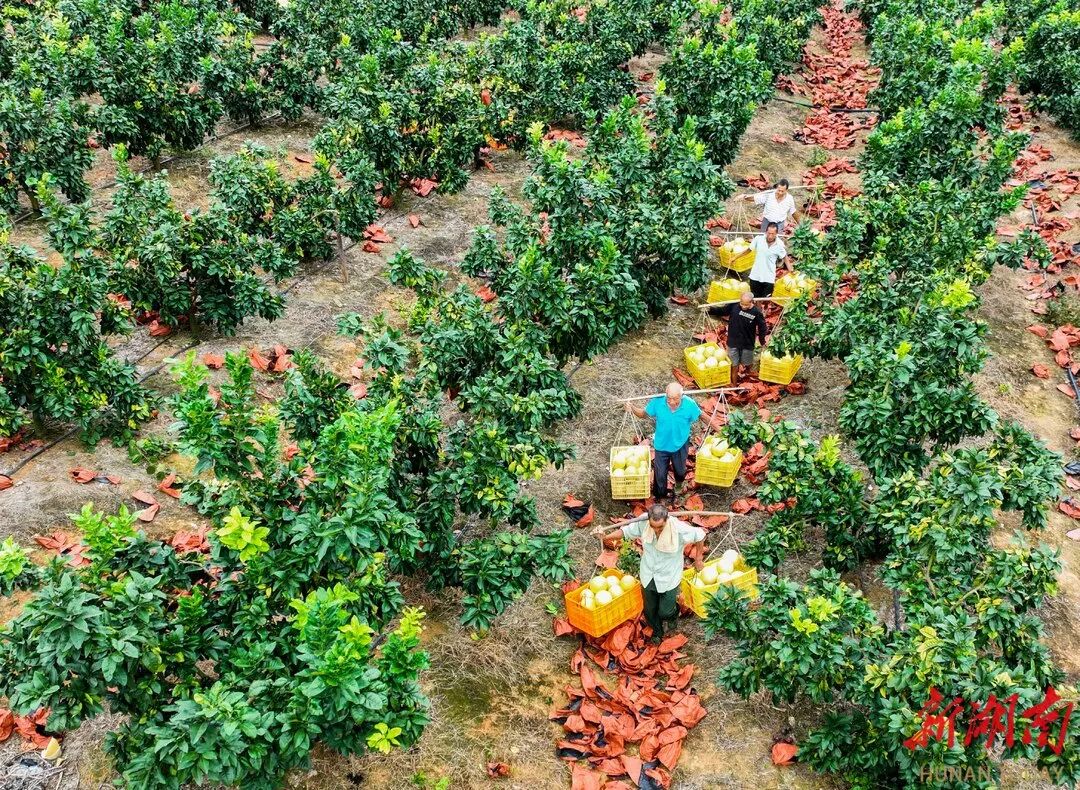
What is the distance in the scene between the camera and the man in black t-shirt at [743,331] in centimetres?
909

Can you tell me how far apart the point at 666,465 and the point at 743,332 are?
2.19 meters

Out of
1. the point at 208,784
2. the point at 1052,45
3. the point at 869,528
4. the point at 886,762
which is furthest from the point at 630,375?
the point at 1052,45

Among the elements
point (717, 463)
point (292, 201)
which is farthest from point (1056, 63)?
point (292, 201)

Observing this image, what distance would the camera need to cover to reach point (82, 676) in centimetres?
443

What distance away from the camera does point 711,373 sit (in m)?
9.25

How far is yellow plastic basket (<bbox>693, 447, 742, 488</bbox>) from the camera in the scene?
7.78 metres

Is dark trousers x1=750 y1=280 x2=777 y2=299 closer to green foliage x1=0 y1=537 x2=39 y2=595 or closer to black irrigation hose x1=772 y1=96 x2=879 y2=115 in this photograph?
green foliage x1=0 y1=537 x2=39 y2=595

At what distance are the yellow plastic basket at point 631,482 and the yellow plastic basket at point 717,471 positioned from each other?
0.48 metres

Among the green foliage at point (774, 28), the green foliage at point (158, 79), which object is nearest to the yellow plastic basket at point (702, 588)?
the green foliage at point (158, 79)

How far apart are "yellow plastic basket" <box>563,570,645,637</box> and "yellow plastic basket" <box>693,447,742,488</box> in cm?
164

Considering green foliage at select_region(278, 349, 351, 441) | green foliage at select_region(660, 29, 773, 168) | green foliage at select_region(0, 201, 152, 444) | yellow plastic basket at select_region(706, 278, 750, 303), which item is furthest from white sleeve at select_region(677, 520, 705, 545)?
green foliage at select_region(660, 29, 773, 168)

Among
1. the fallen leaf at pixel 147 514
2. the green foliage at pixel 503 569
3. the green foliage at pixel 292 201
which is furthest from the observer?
the green foliage at pixel 292 201

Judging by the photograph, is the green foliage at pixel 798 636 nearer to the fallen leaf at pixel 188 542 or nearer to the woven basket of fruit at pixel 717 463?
the woven basket of fruit at pixel 717 463

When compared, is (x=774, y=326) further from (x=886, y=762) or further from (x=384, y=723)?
(x=384, y=723)
